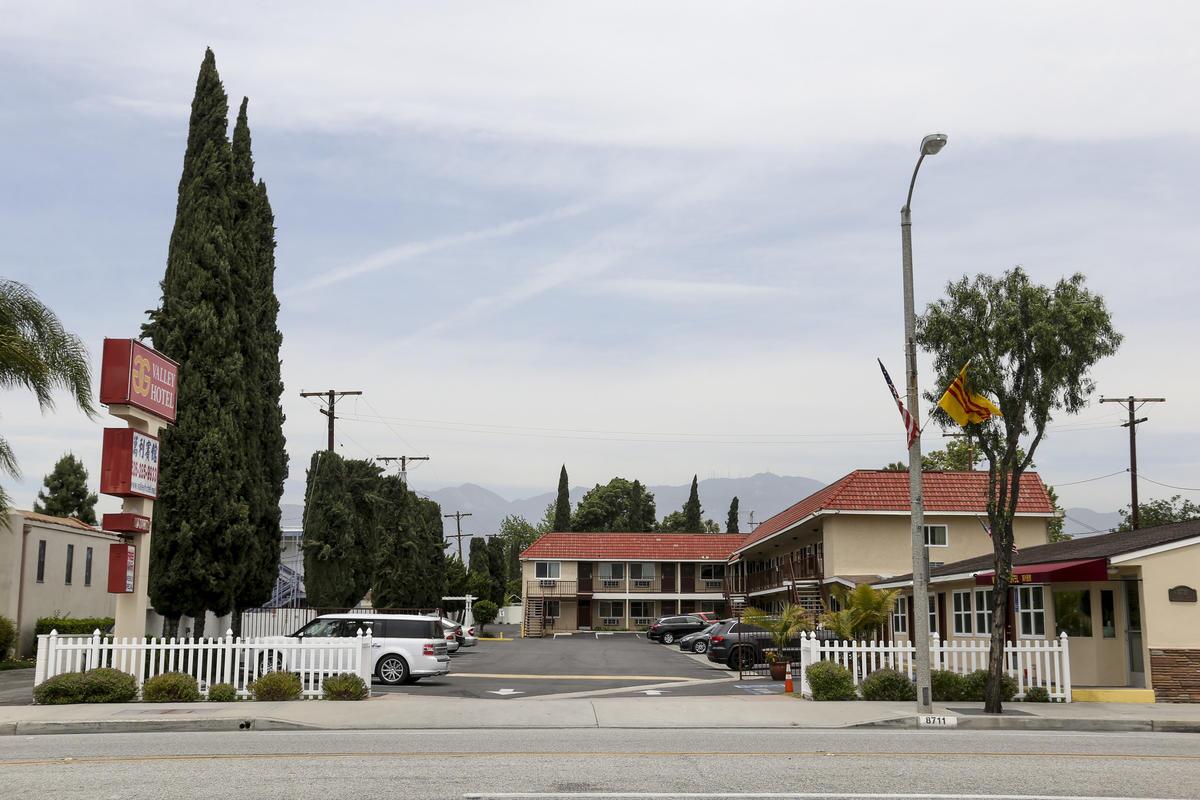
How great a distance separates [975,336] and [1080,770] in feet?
32.0

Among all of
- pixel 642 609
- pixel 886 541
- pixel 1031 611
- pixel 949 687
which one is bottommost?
pixel 642 609

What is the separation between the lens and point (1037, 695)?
20.8m

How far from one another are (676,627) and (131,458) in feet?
127

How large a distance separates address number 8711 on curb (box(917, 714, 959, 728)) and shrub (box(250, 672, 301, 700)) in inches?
448

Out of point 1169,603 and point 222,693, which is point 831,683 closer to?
point 1169,603

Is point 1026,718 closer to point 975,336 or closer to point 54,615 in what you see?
point 975,336

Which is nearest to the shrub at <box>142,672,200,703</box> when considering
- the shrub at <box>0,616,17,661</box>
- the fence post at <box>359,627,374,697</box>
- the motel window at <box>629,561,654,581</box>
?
the fence post at <box>359,627,374,697</box>

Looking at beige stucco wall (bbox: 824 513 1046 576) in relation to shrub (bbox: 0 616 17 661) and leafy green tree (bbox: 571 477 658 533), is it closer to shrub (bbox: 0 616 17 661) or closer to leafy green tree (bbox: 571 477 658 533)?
shrub (bbox: 0 616 17 661)

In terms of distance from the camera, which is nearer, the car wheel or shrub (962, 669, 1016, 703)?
shrub (962, 669, 1016, 703)

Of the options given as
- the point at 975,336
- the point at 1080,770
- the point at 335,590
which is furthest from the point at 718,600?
the point at 1080,770

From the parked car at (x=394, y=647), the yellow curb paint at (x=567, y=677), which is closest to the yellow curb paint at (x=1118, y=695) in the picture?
the yellow curb paint at (x=567, y=677)

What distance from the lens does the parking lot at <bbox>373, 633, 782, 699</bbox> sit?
2472cm

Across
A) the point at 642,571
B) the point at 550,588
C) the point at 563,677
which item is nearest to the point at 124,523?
the point at 563,677

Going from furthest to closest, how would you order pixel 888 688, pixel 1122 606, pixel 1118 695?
1. pixel 1122 606
2. pixel 888 688
3. pixel 1118 695
